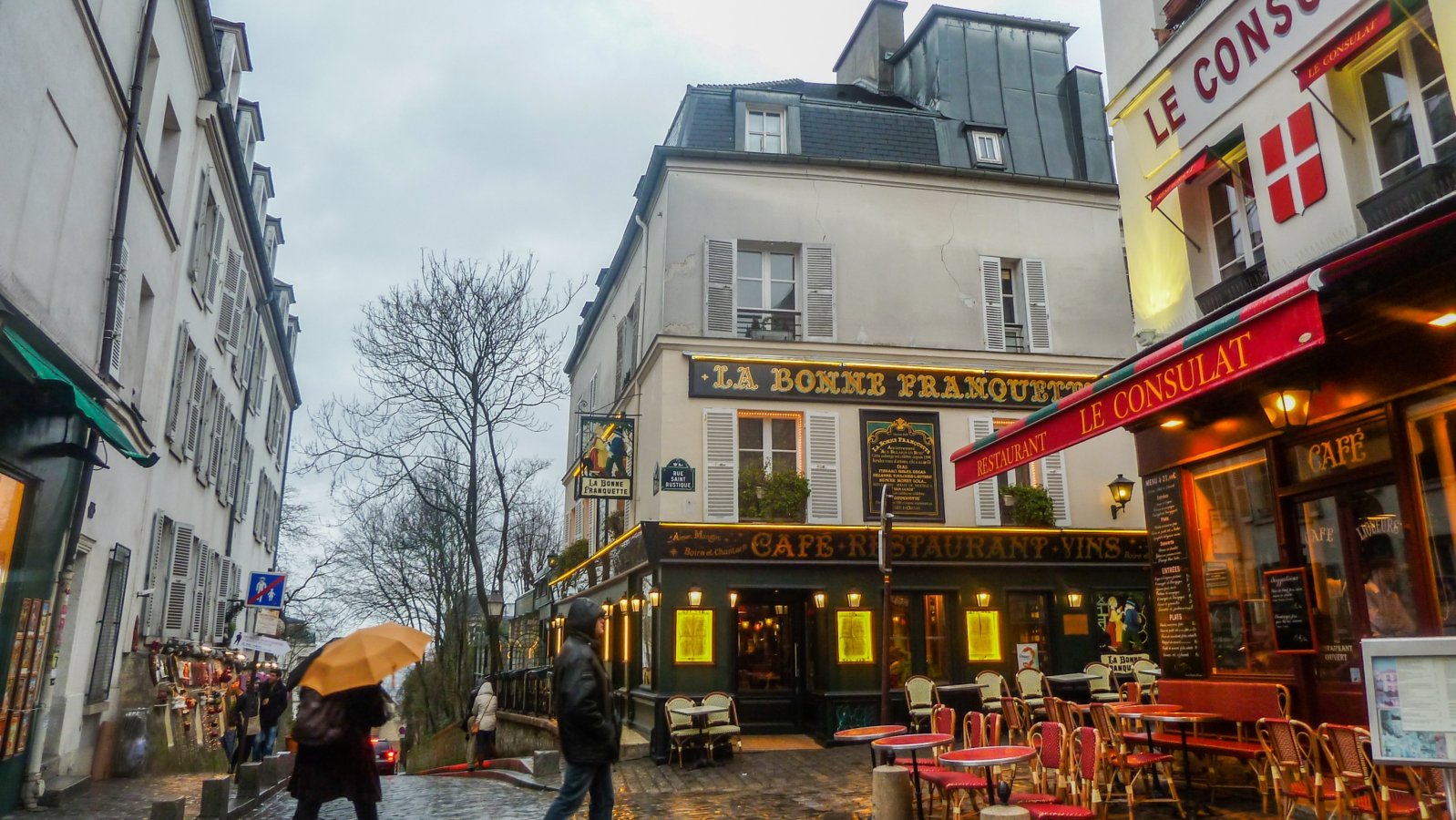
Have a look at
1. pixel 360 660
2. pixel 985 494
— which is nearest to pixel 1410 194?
pixel 360 660

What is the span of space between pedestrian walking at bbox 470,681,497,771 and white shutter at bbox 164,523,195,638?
5.10 m

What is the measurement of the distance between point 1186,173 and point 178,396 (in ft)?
47.9

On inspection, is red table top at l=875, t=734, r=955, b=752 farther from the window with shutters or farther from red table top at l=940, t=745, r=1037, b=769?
the window with shutters

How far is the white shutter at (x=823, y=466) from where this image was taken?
15992 mm

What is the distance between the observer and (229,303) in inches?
712

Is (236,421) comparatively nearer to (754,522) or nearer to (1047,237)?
(754,522)

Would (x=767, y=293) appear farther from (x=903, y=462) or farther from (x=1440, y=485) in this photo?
(x=1440, y=485)

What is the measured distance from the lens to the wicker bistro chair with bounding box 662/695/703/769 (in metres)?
13.3

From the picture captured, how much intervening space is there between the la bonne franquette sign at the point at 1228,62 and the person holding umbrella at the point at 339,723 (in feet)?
28.9

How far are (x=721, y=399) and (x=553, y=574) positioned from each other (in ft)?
40.2

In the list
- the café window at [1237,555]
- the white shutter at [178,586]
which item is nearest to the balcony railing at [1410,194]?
the café window at [1237,555]

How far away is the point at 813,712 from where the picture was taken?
15.5 m

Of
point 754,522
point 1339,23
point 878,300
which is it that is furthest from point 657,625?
point 1339,23

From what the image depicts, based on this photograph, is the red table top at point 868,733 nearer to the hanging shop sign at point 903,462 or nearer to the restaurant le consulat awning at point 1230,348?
the restaurant le consulat awning at point 1230,348
